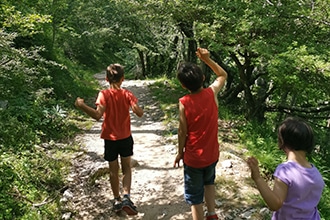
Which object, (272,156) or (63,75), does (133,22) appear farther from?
(272,156)

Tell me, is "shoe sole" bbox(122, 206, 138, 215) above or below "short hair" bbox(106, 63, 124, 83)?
below

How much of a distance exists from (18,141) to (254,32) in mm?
5523

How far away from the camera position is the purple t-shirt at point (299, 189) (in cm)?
199

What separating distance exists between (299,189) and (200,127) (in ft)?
3.96

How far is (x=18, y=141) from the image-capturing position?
5.44 meters

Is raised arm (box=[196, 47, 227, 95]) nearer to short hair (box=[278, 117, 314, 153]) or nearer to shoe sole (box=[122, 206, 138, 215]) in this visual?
short hair (box=[278, 117, 314, 153])

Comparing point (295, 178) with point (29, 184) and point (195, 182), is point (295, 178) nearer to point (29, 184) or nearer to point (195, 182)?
point (195, 182)

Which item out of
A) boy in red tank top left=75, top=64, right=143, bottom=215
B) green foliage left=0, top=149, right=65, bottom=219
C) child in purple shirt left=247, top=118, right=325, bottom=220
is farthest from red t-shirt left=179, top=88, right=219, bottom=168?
green foliage left=0, top=149, right=65, bottom=219

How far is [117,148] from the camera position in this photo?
384cm

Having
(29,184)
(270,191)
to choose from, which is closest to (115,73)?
(29,184)

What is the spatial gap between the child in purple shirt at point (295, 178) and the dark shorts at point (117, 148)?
83.2 inches

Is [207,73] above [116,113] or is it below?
above

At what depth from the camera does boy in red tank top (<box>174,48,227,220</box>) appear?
2994mm

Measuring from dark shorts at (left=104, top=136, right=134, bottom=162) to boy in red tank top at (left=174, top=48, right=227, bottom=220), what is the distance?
937 mm
